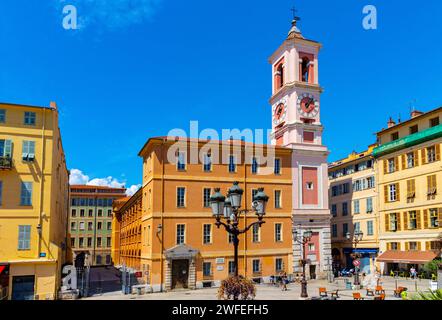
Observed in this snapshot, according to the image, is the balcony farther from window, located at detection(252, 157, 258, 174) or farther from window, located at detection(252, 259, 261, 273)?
window, located at detection(252, 259, 261, 273)

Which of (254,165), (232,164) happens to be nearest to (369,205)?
(254,165)

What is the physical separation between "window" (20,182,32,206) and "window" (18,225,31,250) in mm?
1564

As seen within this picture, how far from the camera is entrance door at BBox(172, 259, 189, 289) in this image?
109ft

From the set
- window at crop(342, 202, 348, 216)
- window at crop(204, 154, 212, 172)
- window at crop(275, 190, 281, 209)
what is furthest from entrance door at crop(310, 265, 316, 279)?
window at crop(204, 154, 212, 172)

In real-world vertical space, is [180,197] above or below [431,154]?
below

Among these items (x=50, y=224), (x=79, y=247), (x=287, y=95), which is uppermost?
(x=287, y=95)

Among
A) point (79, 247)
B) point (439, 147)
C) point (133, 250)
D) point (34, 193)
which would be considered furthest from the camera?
point (79, 247)

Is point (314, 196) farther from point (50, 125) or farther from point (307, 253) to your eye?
point (50, 125)

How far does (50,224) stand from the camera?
27422 millimetres

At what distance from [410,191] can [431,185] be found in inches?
Answer: 103

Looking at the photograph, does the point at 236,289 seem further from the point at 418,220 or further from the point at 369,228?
the point at 369,228

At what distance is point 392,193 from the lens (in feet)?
137
